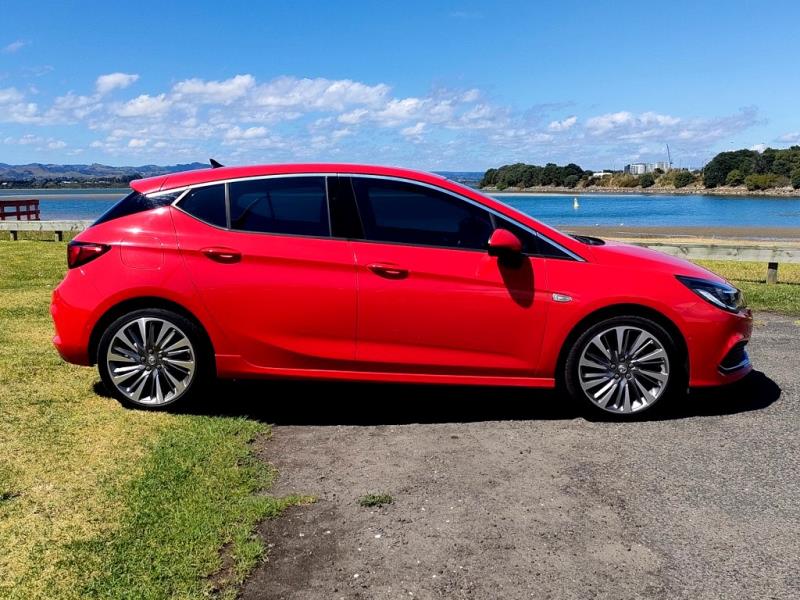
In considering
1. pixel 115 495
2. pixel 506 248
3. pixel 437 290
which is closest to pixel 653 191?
pixel 506 248

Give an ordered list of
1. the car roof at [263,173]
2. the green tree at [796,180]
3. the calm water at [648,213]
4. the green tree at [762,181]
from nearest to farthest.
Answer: the car roof at [263,173] → the calm water at [648,213] → the green tree at [796,180] → the green tree at [762,181]

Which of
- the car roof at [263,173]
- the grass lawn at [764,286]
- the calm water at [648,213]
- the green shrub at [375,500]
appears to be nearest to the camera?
the green shrub at [375,500]

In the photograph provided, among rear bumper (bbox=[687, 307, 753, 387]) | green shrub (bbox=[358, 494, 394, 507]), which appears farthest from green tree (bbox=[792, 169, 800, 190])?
green shrub (bbox=[358, 494, 394, 507])

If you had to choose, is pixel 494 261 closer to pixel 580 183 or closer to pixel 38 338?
pixel 38 338

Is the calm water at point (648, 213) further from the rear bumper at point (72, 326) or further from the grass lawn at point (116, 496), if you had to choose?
the grass lawn at point (116, 496)

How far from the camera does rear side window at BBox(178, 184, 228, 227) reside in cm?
530

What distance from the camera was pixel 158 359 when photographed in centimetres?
536

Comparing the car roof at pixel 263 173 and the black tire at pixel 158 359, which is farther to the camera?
the car roof at pixel 263 173

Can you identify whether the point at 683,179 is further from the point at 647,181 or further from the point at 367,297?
the point at 367,297

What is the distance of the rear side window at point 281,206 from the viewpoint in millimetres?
5270

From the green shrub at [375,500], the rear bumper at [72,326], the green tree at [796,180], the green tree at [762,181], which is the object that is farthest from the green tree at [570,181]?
the green shrub at [375,500]

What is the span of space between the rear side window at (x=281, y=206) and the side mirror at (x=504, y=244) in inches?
47.0

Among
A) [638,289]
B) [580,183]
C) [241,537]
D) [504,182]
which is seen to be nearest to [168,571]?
[241,537]

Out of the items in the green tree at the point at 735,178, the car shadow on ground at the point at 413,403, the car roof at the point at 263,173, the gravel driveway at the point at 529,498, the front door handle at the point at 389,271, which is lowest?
the gravel driveway at the point at 529,498
